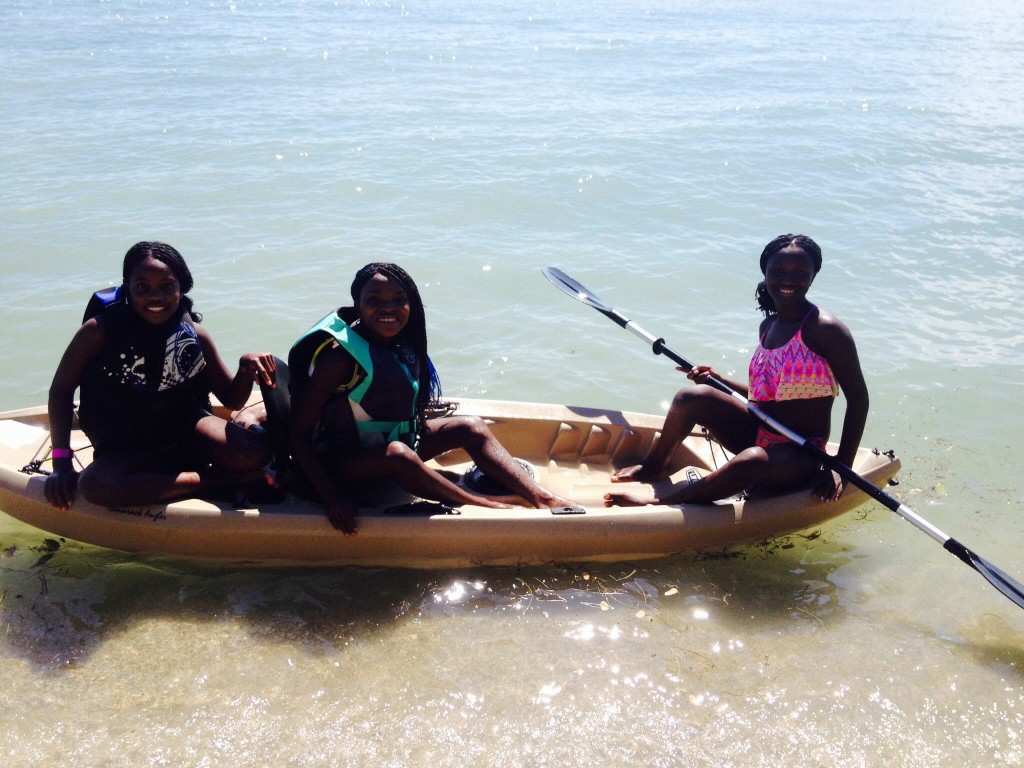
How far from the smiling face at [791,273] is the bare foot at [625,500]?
1097 millimetres

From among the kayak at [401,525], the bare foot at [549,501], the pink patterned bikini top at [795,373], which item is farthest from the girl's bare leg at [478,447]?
the pink patterned bikini top at [795,373]

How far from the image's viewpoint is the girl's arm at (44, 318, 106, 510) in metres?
3.65

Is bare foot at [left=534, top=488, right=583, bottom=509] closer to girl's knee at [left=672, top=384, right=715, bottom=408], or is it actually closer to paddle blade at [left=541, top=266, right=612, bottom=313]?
girl's knee at [left=672, top=384, right=715, bottom=408]

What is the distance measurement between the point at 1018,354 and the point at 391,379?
527 cm

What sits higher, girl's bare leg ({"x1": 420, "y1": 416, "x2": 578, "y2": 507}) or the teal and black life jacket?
the teal and black life jacket

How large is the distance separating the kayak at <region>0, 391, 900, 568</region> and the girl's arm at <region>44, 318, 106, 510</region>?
3.3 inches

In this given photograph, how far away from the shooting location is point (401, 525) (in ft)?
12.9

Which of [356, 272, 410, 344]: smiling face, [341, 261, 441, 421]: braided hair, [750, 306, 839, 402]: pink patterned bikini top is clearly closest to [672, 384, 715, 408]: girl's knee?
[750, 306, 839, 402]: pink patterned bikini top

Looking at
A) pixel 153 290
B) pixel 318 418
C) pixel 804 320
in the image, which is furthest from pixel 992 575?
pixel 153 290

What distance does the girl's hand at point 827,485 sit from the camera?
4.19 meters

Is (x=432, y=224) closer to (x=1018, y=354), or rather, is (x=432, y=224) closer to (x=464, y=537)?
(x=1018, y=354)

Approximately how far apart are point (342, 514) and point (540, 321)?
389 centimetres

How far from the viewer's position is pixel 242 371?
12.6 feet

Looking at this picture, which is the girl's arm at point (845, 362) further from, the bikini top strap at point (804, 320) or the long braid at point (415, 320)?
the long braid at point (415, 320)
